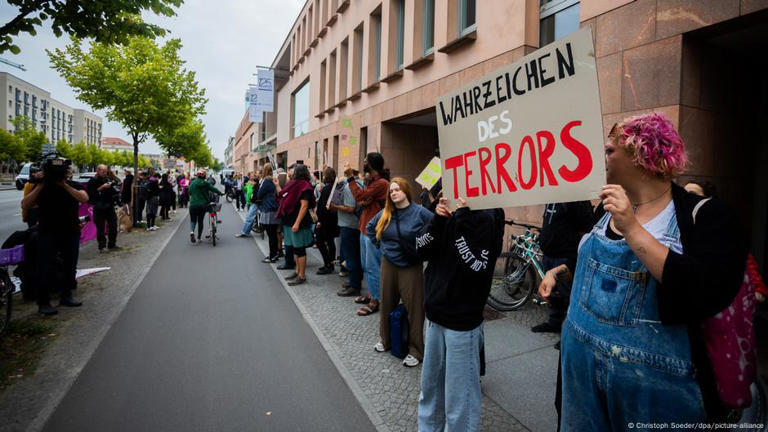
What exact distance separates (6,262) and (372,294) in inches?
169

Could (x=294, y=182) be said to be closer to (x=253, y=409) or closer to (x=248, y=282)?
(x=248, y=282)

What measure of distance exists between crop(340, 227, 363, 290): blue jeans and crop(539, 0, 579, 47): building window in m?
4.75

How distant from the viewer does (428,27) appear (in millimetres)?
11805

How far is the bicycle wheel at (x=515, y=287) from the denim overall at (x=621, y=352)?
4323 millimetres

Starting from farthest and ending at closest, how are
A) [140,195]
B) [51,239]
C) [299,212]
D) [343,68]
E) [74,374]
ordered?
1. [343,68]
2. [140,195]
3. [299,212]
4. [51,239]
5. [74,374]

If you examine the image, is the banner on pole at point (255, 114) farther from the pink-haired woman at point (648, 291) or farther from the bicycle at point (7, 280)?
the pink-haired woman at point (648, 291)

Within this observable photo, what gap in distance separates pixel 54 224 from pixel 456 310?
19.4ft

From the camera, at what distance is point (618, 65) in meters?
5.73

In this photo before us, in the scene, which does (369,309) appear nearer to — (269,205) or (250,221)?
(269,205)

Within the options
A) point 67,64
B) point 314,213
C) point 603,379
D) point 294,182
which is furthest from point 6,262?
point 67,64

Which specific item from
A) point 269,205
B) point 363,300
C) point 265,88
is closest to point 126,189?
point 269,205

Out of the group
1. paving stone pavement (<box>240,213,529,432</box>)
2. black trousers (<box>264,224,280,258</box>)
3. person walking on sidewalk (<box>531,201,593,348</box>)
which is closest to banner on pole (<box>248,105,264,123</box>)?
black trousers (<box>264,224,280,258</box>)

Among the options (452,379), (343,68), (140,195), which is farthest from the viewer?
(343,68)

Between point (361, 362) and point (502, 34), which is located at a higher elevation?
point (502, 34)
